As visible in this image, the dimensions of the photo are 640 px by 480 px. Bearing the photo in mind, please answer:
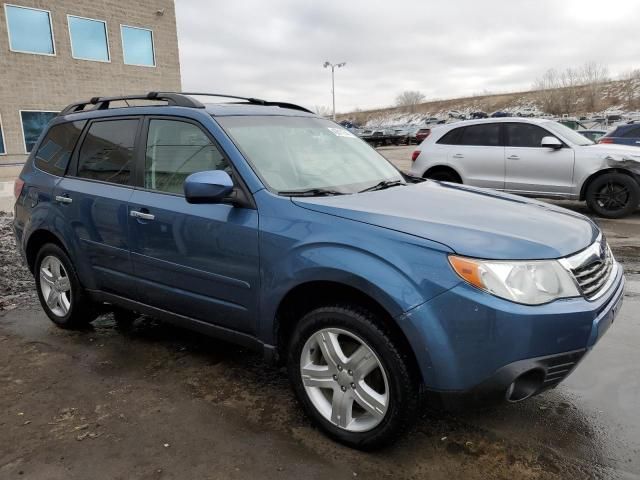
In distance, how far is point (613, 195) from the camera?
8453 mm

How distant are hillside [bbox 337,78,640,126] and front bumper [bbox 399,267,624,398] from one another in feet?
229

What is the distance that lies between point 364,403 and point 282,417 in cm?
65

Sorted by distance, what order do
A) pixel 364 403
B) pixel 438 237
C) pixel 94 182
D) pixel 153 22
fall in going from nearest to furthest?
pixel 438 237 < pixel 364 403 < pixel 94 182 < pixel 153 22

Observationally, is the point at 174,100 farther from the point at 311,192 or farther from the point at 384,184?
the point at 384,184

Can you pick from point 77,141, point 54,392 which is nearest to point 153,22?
point 77,141

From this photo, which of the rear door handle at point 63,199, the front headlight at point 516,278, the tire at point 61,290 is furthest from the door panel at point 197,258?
the front headlight at point 516,278

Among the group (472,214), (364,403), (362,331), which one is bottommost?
(364,403)

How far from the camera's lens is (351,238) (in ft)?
8.26

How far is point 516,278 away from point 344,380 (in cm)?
97

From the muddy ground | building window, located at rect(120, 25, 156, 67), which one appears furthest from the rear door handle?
building window, located at rect(120, 25, 156, 67)

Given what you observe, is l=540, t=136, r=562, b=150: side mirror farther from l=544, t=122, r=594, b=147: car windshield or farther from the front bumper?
the front bumper

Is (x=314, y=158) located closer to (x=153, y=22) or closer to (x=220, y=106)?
(x=220, y=106)

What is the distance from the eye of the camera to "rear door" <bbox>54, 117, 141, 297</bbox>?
11.9 feet

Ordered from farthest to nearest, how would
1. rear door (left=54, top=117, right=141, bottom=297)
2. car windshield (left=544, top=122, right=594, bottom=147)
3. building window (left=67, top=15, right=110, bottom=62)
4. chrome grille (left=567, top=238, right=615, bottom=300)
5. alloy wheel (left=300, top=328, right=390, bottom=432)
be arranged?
building window (left=67, top=15, right=110, bottom=62) < car windshield (left=544, top=122, right=594, bottom=147) < rear door (left=54, top=117, right=141, bottom=297) < alloy wheel (left=300, top=328, right=390, bottom=432) < chrome grille (left=567, top=238, right=615, bottom=300)
